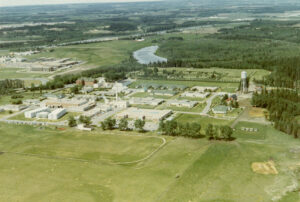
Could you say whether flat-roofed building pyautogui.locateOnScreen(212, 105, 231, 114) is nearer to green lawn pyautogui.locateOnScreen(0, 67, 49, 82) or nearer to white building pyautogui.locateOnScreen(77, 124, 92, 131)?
white building pyautogui.locateOnScreen(77, 124, 92, 131)

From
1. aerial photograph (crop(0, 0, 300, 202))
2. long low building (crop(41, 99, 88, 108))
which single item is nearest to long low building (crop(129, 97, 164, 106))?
aerial photograph (crop(0, 0, 300, 202))

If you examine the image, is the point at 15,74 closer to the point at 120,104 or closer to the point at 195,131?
the point at 120,104

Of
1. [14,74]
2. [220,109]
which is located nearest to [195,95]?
[220,109]

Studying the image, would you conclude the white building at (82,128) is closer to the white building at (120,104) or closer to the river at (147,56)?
the white building at (120,104)

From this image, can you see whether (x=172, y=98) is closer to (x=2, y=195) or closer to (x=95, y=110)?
(x=95, y=110)

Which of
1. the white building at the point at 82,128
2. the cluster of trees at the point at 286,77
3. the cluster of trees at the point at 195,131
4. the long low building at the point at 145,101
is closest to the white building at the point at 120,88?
the long low building at the point at 145,101

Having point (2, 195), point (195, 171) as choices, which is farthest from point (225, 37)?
point (2, 195)
